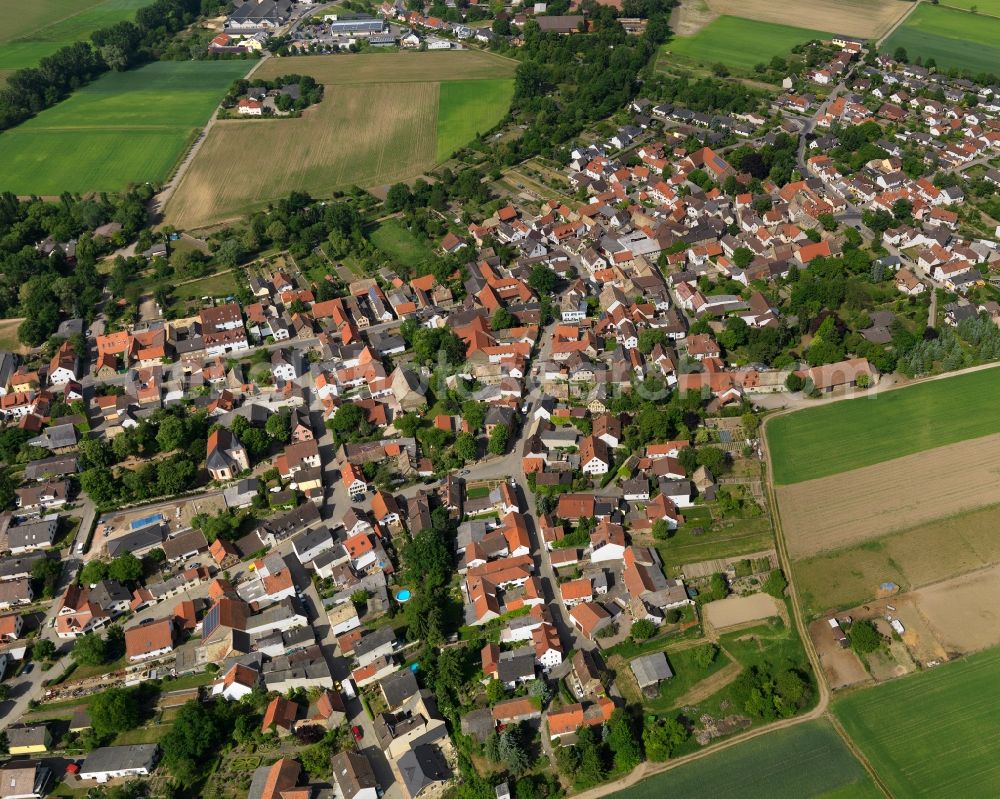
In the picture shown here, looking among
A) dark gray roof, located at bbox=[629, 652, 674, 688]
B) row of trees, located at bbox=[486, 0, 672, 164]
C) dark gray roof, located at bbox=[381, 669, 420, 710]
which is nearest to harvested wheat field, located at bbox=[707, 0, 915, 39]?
row of trees, located at bbox=[486, 0, 672, 164]

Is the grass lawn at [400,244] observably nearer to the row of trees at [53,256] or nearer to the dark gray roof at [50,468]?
the row of trees at [53,256]

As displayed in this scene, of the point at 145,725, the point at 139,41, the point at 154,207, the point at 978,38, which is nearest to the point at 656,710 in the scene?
the point at 145,725

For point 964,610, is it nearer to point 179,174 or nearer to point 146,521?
point 146,521

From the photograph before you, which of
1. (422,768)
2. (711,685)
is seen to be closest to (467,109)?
(711,685)

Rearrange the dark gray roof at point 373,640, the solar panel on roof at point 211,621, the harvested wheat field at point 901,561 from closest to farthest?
the dark gray roof at point 373,640 → the solar panel on roof at point 211,621 → the harvested wheat field at point 901,561

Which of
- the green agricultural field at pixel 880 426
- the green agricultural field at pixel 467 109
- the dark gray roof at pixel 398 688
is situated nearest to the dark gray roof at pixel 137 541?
the dark gray roof at pixel 398 688

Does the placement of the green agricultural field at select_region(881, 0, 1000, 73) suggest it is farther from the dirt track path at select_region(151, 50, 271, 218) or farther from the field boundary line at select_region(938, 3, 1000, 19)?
the dirt track path at select_region(151, 50, 271, 218)
